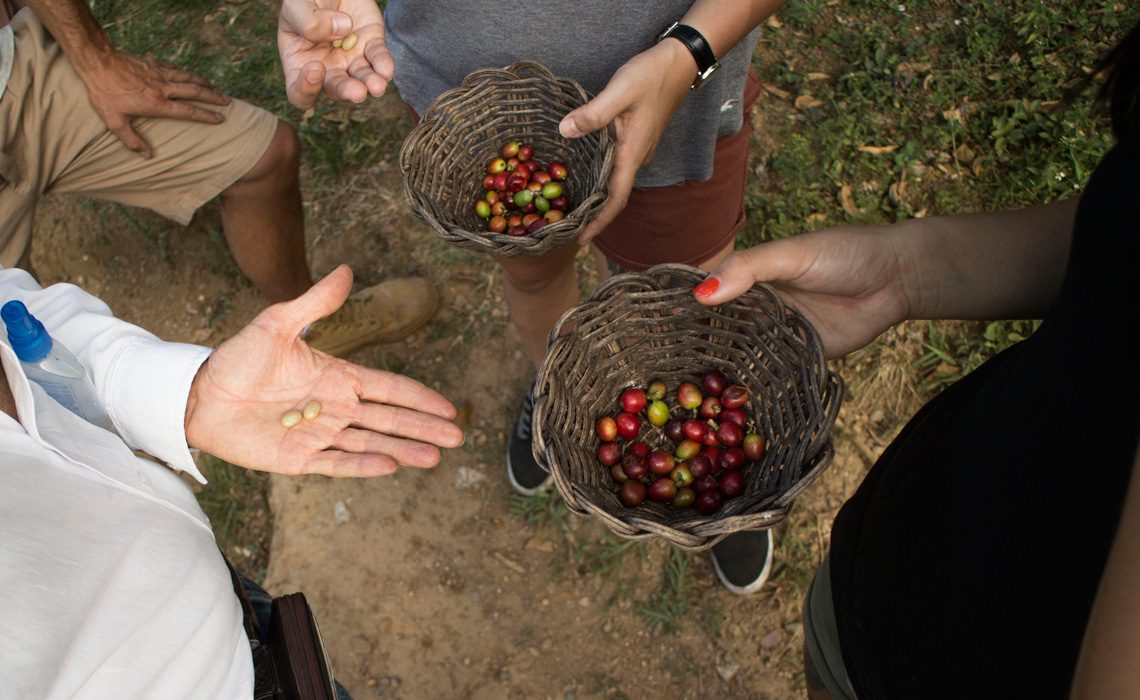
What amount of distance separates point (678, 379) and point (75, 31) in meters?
2.52

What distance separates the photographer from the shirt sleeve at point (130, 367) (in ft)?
6.07

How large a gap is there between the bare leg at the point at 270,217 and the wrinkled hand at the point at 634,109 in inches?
71.9

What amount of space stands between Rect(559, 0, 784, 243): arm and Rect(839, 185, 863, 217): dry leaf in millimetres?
1786

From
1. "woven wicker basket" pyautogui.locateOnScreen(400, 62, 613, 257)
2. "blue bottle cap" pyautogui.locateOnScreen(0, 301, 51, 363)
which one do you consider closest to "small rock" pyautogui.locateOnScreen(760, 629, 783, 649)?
"woven wicker basket" pyautogui.locateOnScreen(400, 62, 613, 257)

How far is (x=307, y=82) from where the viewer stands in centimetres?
233

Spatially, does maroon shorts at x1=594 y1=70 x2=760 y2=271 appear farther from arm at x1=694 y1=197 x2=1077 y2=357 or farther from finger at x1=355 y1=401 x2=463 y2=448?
finger at x1=355 y1=401 x2=463 y2=448

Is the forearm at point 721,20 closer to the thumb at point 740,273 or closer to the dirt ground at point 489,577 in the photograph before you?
the thumb at point 740,273

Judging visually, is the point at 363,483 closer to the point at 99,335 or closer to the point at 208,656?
the point at 99,335

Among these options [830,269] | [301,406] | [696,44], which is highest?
[696,44]

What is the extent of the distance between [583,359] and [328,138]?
2.82m

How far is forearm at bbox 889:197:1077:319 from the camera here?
1.62m

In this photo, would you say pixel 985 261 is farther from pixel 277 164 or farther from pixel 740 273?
pixel 277 164

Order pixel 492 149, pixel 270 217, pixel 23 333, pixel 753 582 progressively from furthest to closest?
pixel 270 217 < pixel 753 582 < pixel 492 149 < pixel 23 333

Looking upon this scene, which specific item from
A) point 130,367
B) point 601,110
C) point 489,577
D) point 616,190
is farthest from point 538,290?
point 130,367
